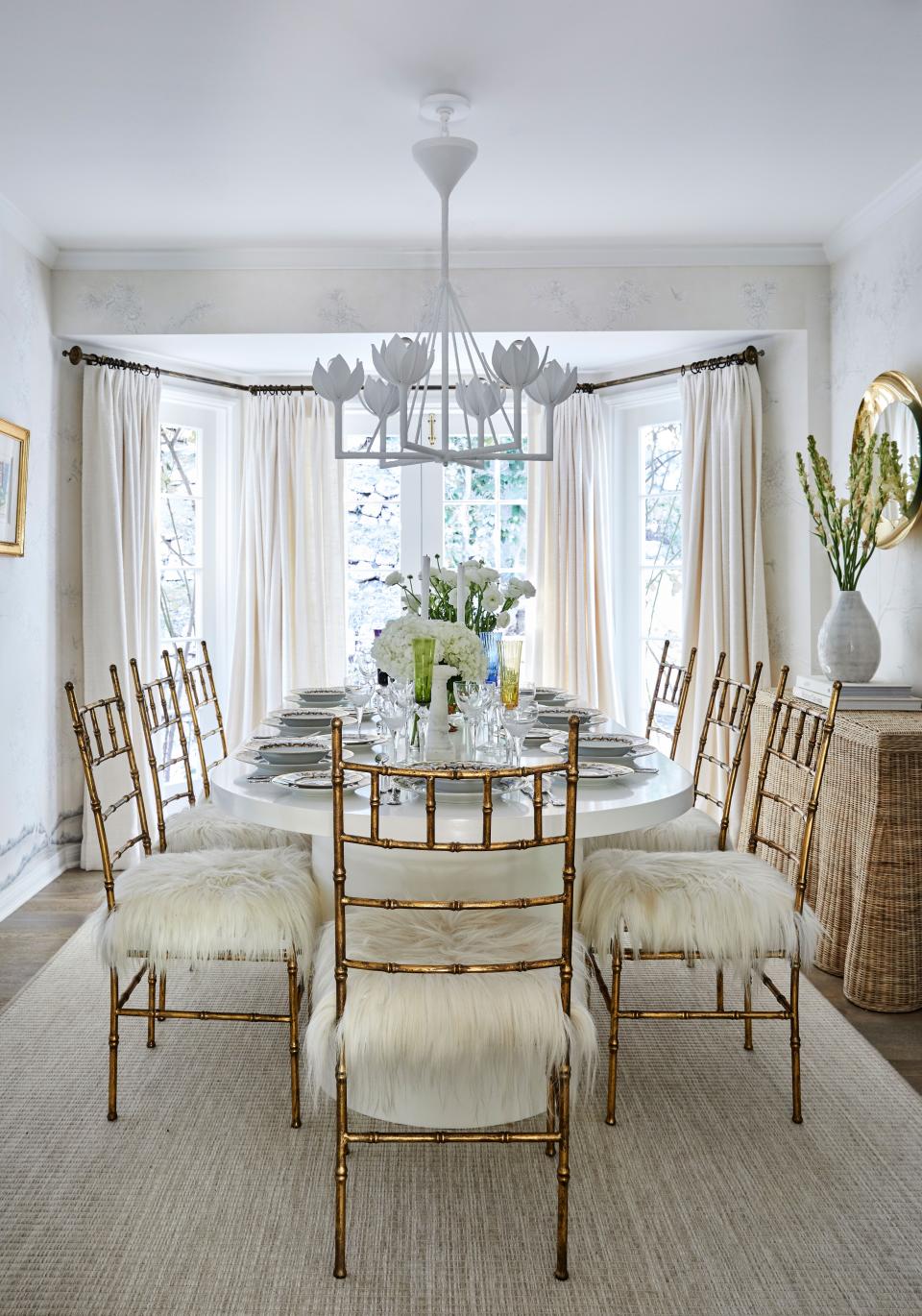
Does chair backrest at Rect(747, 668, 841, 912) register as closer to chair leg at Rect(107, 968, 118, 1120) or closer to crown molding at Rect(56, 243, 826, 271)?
chair leg at Rect(107, 968, 118, 1120)

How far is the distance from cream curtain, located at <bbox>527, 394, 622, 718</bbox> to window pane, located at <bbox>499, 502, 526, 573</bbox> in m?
0.15

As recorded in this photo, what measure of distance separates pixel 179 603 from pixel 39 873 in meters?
1.52

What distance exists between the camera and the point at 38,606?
4.07m

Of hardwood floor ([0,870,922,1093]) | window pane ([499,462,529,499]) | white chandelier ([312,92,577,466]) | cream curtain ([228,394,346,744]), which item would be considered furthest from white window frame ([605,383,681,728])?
hardwood floor ([0,870,922,1093])

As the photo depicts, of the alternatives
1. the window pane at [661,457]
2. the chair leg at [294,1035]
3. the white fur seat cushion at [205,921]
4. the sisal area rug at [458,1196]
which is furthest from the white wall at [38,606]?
the window pane at [661,457]

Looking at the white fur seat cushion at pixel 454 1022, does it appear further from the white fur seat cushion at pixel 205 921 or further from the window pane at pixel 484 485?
the window pane at pixel 484 485

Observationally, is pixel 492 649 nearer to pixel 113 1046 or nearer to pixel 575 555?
pixel 113 1046

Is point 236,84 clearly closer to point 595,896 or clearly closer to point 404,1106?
point 595,896

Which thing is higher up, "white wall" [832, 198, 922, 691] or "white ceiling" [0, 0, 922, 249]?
→ "white ceiling" [0, 0, 922, 249]

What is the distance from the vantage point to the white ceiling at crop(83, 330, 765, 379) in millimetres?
4242

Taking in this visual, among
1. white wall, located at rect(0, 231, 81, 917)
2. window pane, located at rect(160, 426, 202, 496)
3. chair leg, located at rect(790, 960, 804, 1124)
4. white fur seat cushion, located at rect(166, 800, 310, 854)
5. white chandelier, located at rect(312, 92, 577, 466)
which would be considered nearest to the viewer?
chair leg, located at rect(790, 960, 804, 1124)

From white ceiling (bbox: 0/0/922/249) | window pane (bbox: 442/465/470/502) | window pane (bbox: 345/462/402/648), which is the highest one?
white ceiling (bbox: 0/0/922/249)

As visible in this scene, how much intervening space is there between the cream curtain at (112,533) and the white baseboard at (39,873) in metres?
0.08

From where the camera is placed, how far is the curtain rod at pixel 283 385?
427 cm
